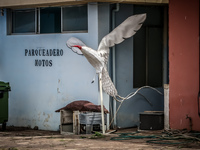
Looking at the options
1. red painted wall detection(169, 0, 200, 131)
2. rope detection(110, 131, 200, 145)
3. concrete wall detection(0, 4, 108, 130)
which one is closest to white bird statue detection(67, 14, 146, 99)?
concrete wall detection(0, 4, 108, 130)

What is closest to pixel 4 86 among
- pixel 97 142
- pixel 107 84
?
pixel 107 84

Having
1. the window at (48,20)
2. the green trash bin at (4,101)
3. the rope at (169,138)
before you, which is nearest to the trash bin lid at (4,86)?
the green trash bin at (4,101)

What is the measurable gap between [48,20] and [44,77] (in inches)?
68.1

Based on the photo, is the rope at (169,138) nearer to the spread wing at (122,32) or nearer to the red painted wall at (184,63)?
the red painted wall at (184,63)

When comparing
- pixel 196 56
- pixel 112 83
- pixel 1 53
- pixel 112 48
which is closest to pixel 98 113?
pixel 112 83

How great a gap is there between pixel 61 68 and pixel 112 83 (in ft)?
5.94

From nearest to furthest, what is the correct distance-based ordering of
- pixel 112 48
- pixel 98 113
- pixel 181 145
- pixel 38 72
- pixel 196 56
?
pixel 181 145 → pixel 196 56 → pixel 98 113 → pixel 112 48 → pixel 38 72

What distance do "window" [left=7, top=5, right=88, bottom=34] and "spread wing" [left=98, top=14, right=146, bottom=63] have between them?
0.95 m

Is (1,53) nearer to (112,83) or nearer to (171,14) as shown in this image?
(112,83)

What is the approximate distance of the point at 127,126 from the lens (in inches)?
608

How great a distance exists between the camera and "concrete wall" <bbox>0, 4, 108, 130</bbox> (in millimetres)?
15094

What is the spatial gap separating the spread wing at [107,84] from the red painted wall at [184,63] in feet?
6.82

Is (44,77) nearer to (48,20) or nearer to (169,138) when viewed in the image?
(48,20)

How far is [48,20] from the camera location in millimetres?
15992
